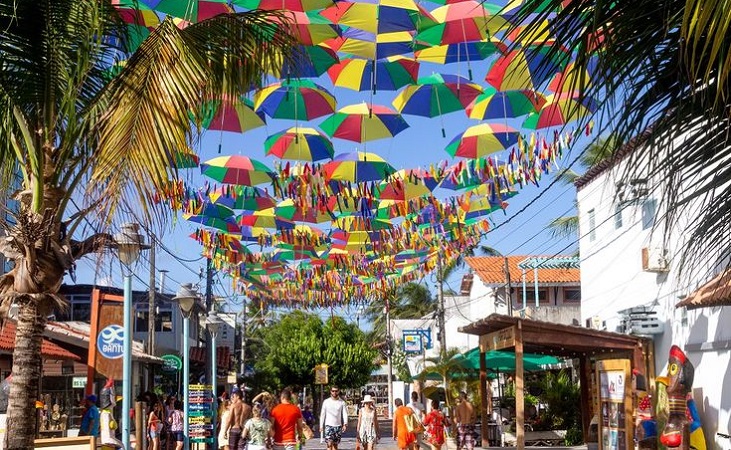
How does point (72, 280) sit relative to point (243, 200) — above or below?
below

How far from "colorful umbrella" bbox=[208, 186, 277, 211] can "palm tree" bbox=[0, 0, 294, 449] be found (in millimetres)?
11412

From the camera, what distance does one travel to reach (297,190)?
1934cm

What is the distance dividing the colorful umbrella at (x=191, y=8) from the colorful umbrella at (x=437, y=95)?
14.7 ft

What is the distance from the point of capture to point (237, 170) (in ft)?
63.1

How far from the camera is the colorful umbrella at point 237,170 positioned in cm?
1903

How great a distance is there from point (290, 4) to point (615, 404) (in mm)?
8223

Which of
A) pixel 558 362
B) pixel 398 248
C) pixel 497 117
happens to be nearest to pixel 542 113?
pixel 497 117

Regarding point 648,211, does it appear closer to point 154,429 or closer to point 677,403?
point 677,403

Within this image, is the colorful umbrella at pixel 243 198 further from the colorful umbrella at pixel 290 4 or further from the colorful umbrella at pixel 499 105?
the colorful umbrella at pixel 290 4

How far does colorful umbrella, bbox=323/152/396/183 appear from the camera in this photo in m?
18.7

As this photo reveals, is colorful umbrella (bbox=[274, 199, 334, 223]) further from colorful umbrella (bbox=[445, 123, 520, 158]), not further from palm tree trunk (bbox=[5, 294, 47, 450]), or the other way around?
palm tree trunk (bbox=[5, 294, 47, 450])

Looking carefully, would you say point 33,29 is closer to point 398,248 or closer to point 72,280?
point 72,280

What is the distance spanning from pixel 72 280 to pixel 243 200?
12.0m

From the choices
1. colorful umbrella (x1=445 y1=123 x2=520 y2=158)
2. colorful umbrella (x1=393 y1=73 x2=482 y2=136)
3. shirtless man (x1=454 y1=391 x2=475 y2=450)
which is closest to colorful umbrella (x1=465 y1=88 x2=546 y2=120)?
colorful umbrella (x1=393 y1=73 x2=482 y2=136)
